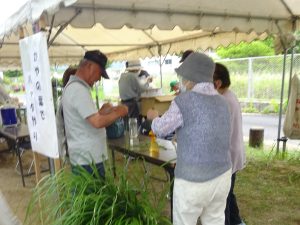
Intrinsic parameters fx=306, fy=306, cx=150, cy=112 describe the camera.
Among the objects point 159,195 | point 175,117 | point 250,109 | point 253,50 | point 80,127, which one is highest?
point 253,50

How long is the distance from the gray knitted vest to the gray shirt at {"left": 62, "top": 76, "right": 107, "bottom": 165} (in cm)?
77

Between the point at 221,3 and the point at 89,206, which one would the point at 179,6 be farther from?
the point at 89,206

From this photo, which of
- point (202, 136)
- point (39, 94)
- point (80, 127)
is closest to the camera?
point (202, 136)

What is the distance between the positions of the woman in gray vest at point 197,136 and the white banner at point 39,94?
0.72 metres

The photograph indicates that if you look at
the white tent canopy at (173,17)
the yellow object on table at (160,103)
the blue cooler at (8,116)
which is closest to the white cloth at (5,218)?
the white tent canopy at (173,17)

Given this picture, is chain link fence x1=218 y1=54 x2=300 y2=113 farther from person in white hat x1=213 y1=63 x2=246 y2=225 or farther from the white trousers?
the white trousers

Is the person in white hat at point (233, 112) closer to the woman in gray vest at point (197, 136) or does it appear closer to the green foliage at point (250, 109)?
the woman in gray vest at point (197, 136)

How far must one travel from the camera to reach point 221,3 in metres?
3.49

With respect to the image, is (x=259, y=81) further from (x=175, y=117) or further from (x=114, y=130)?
(x=175, y=117)

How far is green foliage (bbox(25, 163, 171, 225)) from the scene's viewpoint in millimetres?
1828

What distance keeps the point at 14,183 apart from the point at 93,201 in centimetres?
325

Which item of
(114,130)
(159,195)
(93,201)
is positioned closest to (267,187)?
(114,130)

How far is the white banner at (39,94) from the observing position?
77.7 inches

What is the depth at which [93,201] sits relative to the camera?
6.26 ft
